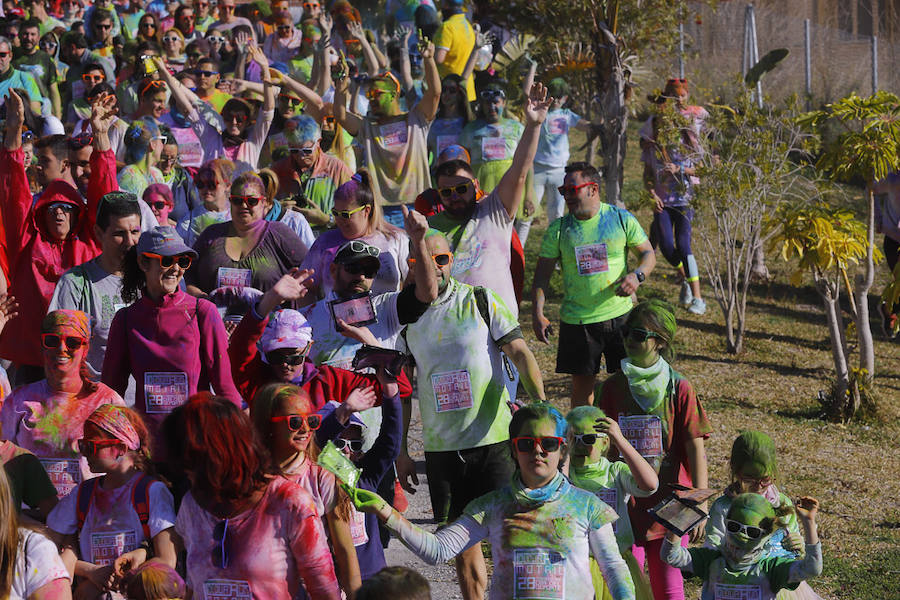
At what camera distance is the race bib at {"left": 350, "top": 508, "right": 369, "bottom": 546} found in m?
4.67

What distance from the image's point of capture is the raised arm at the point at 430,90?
934cm

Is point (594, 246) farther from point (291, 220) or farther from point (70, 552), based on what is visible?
point (70, 552)

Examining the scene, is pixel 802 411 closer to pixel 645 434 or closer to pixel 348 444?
pixel 645 434

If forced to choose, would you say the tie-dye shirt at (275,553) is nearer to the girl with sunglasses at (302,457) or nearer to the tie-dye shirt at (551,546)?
the girl with sunglasses at (302,457)

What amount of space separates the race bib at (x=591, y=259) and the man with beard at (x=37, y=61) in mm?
8117

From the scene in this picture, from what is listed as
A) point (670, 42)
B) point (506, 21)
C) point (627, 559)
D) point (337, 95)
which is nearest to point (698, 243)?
point (670, 42)

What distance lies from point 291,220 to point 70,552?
354 centimetres

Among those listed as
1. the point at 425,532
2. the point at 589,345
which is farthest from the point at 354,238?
the point at 425,532

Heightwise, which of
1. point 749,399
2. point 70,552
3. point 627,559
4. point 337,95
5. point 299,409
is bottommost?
point 749,399

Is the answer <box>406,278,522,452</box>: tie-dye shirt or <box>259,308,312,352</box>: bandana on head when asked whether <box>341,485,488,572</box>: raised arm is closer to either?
<box>259,308,312,352</box>: bandana on head

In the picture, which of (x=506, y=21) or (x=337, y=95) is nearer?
(x=337, y=95)

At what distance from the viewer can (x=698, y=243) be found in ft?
48.6

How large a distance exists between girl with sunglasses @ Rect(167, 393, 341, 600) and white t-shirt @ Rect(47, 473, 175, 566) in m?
0.55

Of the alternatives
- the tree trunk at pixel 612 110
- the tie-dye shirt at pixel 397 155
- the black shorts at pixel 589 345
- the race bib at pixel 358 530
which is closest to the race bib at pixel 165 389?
the race bib at pixel 358 530
